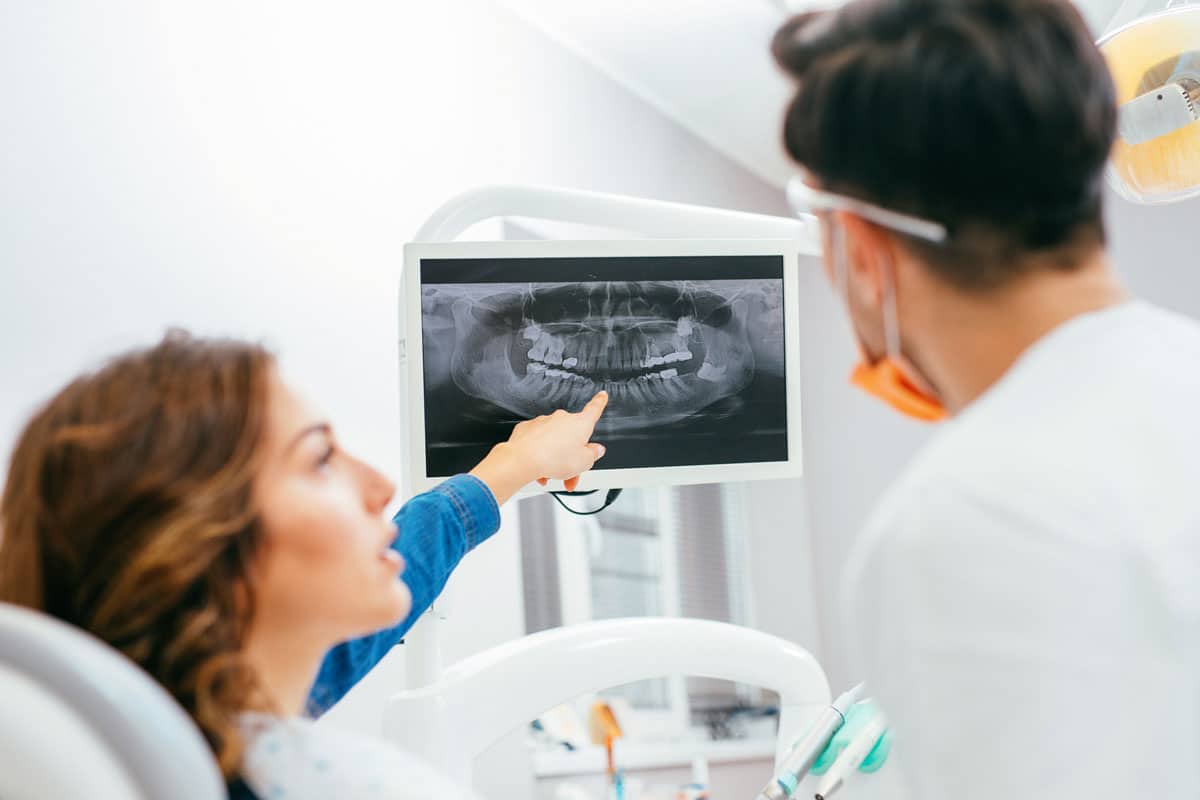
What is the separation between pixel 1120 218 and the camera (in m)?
3.79

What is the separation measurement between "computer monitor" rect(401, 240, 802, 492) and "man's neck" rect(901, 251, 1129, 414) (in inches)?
29.1

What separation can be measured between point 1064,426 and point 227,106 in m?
1.83

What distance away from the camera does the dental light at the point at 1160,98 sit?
1.82 m

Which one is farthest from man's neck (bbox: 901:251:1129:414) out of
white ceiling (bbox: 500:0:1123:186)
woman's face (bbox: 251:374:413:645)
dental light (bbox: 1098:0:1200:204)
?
white ceiling (bbox: 500:0:1123:186)

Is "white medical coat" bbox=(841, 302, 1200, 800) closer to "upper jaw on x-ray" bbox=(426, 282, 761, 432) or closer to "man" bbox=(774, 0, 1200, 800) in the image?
"man" bbox=(774, 0, 1200, 800)

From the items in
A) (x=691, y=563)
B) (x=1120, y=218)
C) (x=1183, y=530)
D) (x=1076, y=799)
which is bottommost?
(x=691, y=563)

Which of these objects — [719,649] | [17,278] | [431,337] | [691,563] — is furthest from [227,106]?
[691,563]

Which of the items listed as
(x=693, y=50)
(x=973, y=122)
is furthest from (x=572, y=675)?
(x=693, y=50)

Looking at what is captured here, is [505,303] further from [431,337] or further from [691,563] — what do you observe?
[691,563]

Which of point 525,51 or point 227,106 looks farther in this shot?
point 525,51

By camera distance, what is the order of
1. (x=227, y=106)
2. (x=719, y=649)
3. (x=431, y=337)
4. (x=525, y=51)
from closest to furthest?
(x=431, y=337) < (x=719, y=649) < (x=227, y=106) < (x=525, y=51)

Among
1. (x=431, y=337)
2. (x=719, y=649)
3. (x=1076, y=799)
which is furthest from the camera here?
Answer: (x=719, y=649)

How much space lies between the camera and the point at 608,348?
1706mm

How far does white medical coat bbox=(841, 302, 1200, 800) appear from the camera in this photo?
0.78 m
